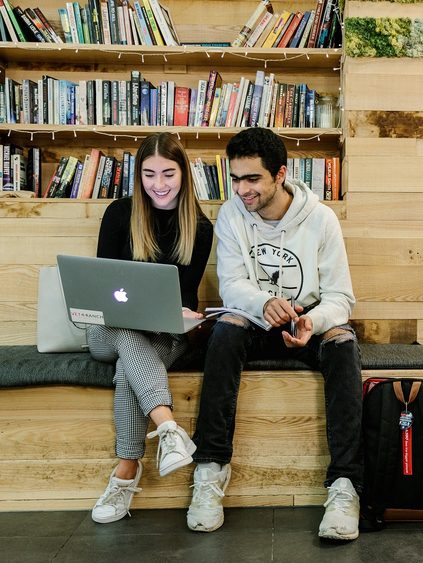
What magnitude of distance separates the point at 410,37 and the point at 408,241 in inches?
33.2

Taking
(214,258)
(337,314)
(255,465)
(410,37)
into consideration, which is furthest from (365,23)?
(255,465)

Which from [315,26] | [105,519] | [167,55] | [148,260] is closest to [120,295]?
[148,260]

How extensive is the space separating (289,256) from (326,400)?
1.64 ft

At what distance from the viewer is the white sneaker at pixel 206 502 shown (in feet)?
5.41

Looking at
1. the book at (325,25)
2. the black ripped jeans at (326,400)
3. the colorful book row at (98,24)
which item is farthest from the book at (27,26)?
the black ripped jeans at (326,400)

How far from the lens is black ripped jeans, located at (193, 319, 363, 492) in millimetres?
1677

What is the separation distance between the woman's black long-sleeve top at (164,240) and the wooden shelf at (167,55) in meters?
0.92

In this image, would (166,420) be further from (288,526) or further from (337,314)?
(337,314)

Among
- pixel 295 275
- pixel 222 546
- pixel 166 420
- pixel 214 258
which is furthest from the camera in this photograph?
pixel 214 258

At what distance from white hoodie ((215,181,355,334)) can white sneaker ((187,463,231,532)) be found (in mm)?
517

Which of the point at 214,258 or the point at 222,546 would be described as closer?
the point at 222,546

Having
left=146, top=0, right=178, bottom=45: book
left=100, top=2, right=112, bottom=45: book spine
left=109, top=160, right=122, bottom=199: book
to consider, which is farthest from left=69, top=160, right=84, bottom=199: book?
left=146, top=0, right=178, bottom=45: book

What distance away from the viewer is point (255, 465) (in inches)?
74.3

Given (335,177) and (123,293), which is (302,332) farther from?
(335,177)
